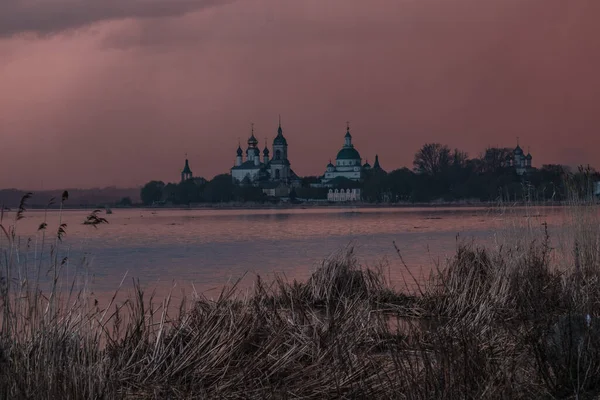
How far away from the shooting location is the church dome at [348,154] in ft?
509

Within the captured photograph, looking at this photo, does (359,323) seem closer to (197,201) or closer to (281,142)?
(197,201)

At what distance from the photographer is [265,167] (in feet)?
513

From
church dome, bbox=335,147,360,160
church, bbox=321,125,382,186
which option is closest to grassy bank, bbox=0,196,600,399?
church, bbox=321,125,382,186

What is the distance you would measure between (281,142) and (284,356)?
518 ft

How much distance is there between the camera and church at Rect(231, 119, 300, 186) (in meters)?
151

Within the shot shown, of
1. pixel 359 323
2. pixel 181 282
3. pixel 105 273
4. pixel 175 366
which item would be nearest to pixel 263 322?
pixel 359 323

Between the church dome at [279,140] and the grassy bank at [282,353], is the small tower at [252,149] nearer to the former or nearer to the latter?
the church dome at [279,140]

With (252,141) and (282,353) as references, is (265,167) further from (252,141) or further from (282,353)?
(282,353)

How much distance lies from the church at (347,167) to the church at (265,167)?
23.7 ft

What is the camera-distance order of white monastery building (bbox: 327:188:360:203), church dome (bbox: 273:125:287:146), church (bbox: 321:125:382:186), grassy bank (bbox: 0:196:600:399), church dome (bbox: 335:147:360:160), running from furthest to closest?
church dome (bbox: 273:125:287:146) < church dome (bbox: 335:147:360:160) < church (bbox: 321:125:382:186) < white monastery building (bbox: 327:188:360:203) < grassy bank (bbox: 0:196:600:399)

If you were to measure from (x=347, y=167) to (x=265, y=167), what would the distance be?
1601 centimetres

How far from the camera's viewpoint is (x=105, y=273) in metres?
16.5

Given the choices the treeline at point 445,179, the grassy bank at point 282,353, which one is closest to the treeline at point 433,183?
the treeline at point 445,179

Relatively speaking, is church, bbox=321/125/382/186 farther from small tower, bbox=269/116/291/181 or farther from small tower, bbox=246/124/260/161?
small tower, bbox=246/124/260/161
